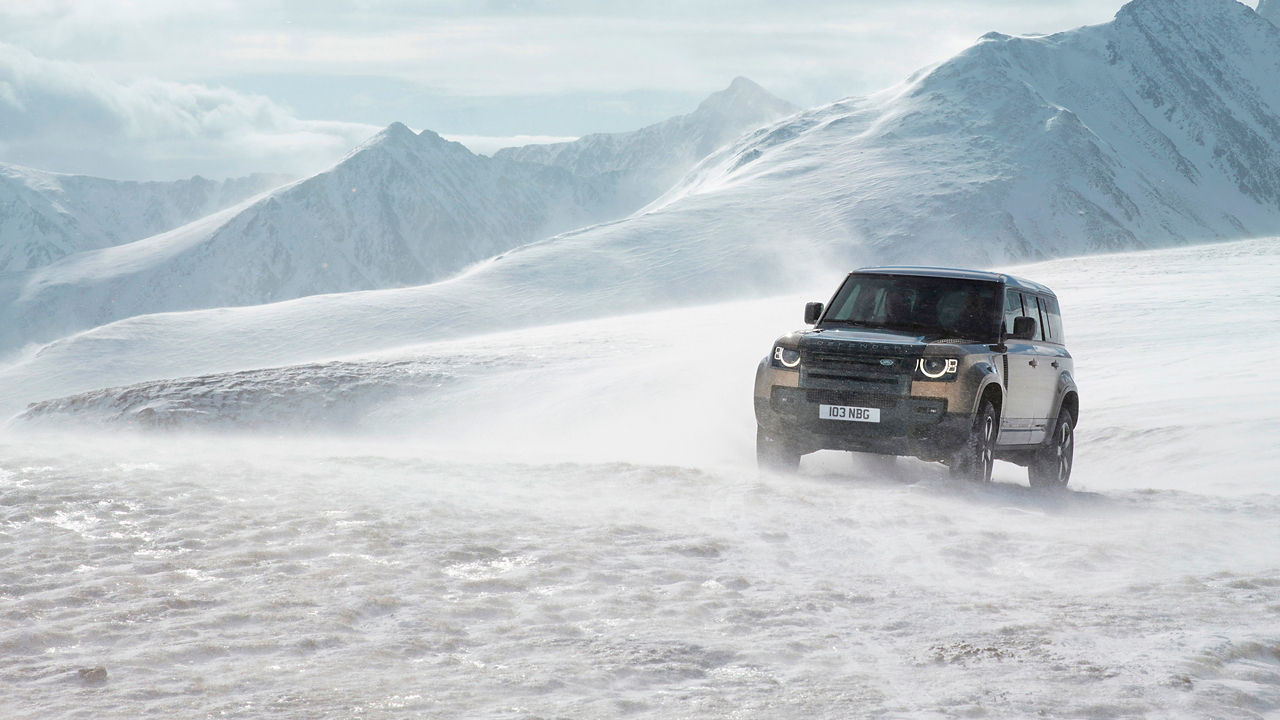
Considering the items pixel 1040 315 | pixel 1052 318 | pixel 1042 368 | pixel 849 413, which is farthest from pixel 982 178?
pixel 849 413

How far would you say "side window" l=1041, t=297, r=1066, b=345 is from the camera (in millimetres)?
11664

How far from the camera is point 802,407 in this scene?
970 centimetres

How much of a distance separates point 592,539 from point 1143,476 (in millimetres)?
8527

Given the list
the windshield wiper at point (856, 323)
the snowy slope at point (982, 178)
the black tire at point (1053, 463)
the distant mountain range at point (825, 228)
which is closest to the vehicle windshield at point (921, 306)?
the windshield wiper at point (856, 323)

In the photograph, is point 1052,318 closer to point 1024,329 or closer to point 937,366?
point 1024,329

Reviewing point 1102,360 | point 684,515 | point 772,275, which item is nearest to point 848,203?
point 772,275

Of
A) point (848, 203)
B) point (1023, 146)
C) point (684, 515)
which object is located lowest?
point (684, 515)

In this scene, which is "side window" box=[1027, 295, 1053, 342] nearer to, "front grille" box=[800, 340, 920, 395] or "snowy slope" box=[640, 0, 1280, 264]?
"front grille" box=[800, 340, 920, 395]

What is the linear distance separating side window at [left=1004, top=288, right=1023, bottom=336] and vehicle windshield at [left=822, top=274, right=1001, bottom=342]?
168mm

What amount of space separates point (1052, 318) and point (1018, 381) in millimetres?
1820

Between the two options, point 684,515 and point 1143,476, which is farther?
point 1143,476

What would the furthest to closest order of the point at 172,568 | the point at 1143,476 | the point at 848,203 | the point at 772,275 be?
the point at 848,203, the point at 772,275, the point at 1143,476, the point at 172,568

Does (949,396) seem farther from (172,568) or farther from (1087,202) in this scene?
(1087,202)

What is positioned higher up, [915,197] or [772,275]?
[915,197]
